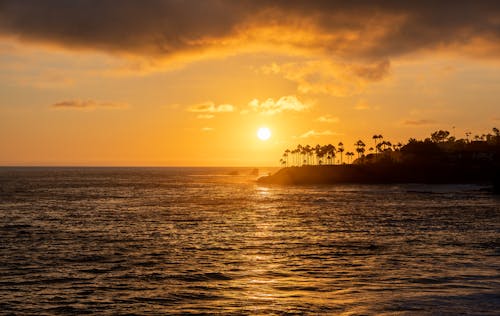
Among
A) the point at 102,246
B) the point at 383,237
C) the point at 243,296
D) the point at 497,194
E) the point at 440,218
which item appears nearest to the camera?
the point at 243,296

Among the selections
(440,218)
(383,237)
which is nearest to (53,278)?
(383,237)

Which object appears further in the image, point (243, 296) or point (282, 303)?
point (243, 296)

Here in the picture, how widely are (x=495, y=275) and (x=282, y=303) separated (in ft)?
51.2

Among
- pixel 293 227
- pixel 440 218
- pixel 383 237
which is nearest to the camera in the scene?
pixel 383 237

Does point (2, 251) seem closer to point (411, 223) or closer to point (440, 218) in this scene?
point (411, 223)

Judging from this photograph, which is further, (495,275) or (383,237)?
(383,237)

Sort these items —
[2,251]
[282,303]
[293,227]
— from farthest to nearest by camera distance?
[293,227] < [2,251] < [282,303]

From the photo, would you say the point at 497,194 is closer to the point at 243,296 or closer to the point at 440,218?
A: the point at 440,218

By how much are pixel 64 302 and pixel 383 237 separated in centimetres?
3626

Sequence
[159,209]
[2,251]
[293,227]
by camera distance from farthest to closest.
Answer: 1. [159,209]
2. [293,227]
3. [2,251]

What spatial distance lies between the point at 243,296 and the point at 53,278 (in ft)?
44.8

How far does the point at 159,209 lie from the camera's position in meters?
94.2

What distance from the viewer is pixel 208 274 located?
118 feet

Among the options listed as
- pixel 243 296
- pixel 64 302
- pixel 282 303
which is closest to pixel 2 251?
pixel 64 302
